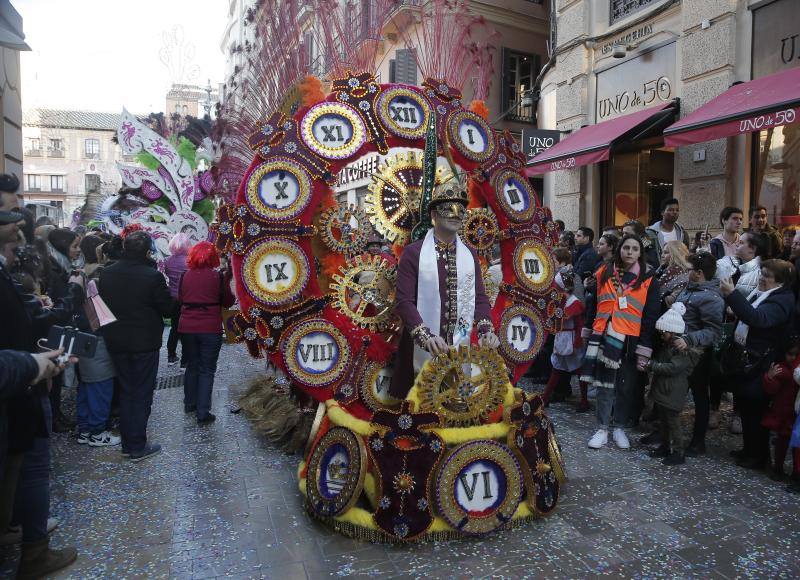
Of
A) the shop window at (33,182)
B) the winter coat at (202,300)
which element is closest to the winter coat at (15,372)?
the winter coat at (202,300)

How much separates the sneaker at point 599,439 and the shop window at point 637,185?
587cm

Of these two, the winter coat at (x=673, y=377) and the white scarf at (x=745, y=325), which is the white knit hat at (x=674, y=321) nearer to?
the winter coat at (x=673, y=377)

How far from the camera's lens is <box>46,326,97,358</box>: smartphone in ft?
9.07

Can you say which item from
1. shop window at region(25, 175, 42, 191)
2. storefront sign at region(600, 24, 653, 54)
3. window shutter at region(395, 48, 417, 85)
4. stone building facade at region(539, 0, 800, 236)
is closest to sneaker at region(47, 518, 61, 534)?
stone building facade at region(539, 0, 800, 236)

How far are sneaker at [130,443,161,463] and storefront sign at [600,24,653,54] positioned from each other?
9.28 meters

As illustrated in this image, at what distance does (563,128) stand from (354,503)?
9.80 meters

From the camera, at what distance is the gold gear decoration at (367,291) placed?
3.98 metres

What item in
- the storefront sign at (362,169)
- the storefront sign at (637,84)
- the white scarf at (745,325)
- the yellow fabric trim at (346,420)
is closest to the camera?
the yellow fabric trim at (346,420)

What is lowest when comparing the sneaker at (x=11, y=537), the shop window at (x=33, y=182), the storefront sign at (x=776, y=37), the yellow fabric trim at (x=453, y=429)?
the sneaker at (x=11, y=537)

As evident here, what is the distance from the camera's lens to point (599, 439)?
4684 mm

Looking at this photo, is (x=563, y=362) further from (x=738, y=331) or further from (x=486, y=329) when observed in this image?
(x=486, y=329)

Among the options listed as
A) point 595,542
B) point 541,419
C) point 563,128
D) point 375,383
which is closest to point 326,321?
point 375,383

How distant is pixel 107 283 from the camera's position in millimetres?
4457

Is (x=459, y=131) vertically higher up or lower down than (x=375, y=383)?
higher up
